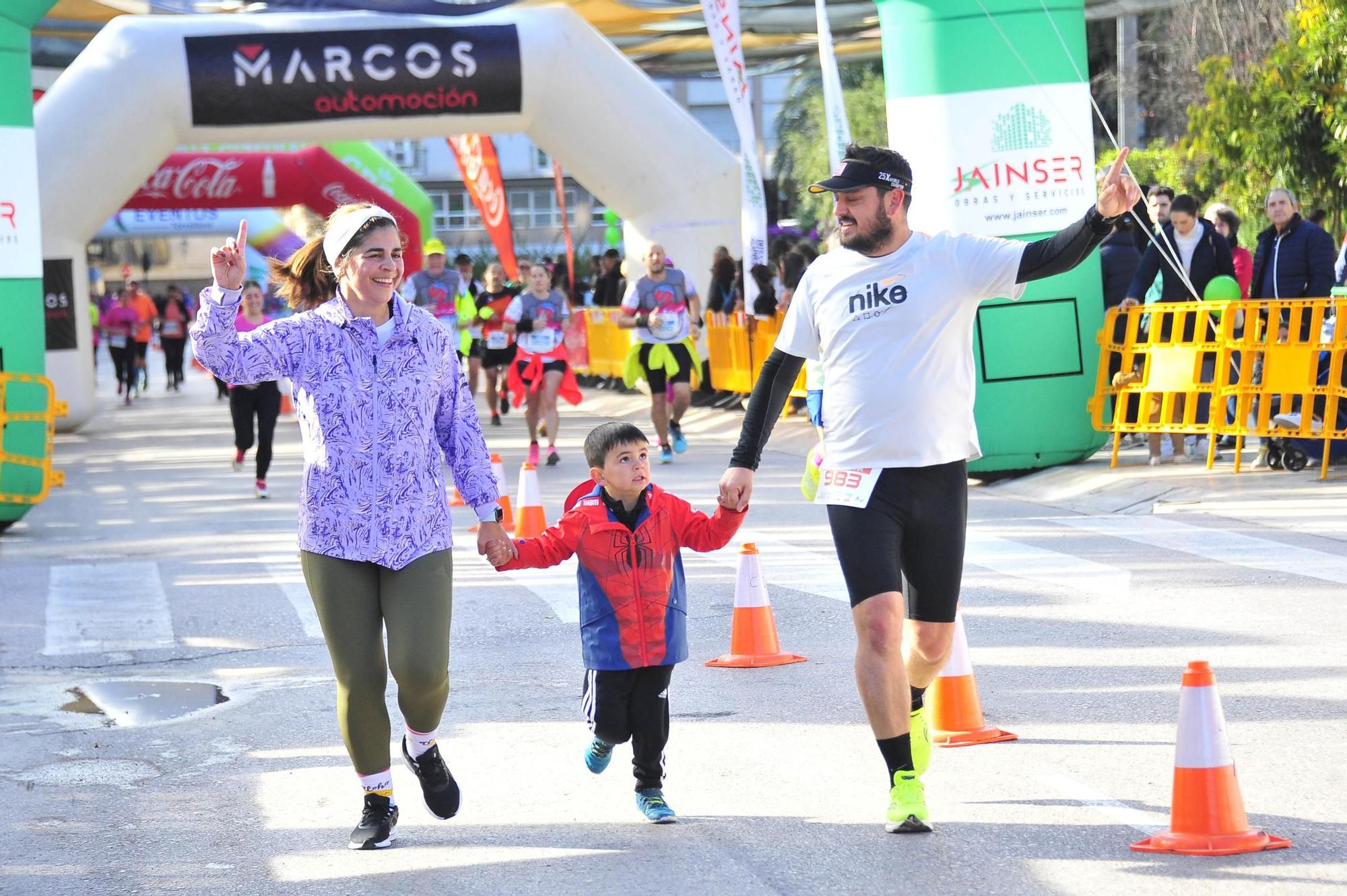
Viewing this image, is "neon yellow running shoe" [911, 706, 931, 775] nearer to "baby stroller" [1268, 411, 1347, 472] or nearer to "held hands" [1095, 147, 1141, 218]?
"held hands" [1095, 147, 1141, 218]

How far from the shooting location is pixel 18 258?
13820 mm

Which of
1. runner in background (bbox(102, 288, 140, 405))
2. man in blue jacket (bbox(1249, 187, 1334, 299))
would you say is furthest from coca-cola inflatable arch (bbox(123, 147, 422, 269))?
man in blue jacket (bbox(1249, 187, 1334, 299))

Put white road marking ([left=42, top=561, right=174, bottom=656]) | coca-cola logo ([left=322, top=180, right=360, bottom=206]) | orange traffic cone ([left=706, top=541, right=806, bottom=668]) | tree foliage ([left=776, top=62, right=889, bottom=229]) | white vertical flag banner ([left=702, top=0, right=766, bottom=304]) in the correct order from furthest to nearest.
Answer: tree foliage ([left=776, top=62, right=889, bottom=229]), coca-cola logo ([left=322, top=180, right=360, bottom=206]), white vertical flag banner ([left=702, top=0, right=766, bottom=304]), white road marking ([left=42, top=561, right=174, bottom=656]), orange traffic cone ([left=706, top=541, right=806, bottom=668])

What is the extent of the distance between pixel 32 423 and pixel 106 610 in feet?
13.8

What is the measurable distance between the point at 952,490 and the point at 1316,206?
584 inches

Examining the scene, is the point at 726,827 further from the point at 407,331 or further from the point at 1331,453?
the point at 1331,453

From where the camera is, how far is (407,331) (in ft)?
17.2

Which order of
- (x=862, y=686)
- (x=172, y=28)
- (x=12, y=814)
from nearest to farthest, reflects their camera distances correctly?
(x=862, y=686), (x=12, y=814), (x=172, y=28)

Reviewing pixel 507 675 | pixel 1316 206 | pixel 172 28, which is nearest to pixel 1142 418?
pixel 1316 206

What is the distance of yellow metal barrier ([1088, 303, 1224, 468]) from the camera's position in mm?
13680

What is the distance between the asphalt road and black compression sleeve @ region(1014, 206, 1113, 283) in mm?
1558

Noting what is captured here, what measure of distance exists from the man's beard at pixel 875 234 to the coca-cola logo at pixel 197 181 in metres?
24.7

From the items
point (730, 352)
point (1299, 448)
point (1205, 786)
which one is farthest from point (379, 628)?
point (730, 352)

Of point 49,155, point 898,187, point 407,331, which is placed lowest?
point 407,331
